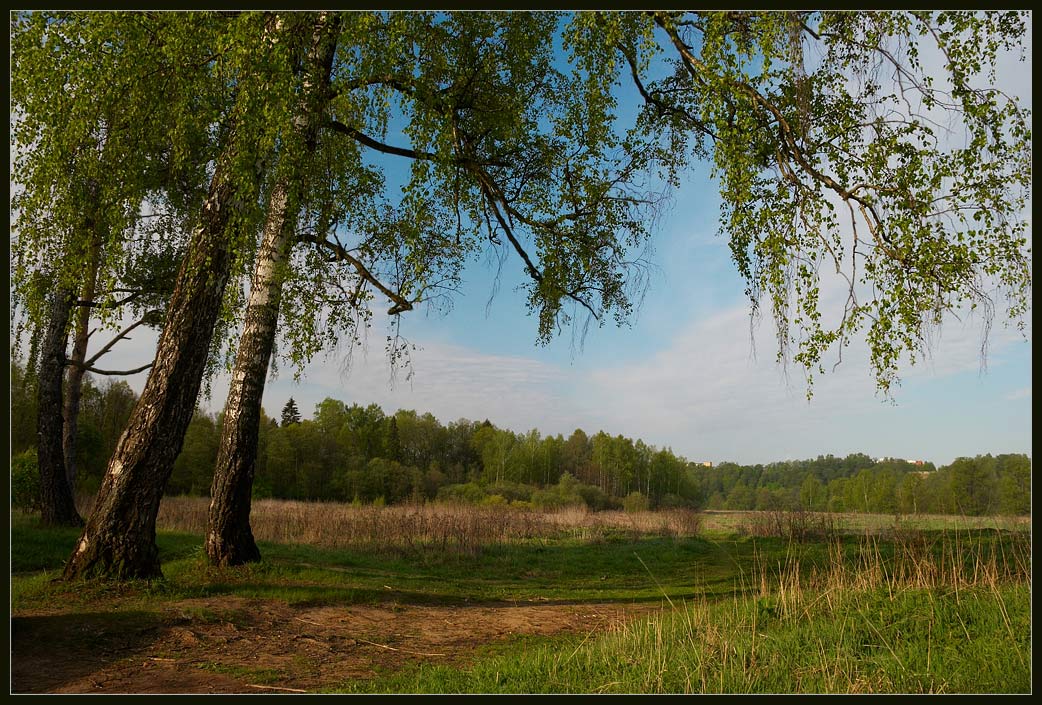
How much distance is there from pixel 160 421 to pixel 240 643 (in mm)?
2545

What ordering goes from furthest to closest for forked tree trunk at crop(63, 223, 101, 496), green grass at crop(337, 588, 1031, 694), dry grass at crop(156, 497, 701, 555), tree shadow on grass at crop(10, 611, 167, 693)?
forked tree trunk at crop(63, 223, 101, 496) → dry grass at crop(156, 497, 701, 555) → tree shadow on grass at crop(10, 611, 167, 693) → green grass at crop(337, 588, 1031, 694)

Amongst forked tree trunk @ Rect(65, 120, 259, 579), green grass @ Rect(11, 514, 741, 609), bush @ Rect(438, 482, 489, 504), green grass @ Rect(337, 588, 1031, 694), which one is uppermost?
forked tree trunk @ Rect(65, 120, 259, 579)

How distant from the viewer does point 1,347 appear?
481 cm

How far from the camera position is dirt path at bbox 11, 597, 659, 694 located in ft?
15.6

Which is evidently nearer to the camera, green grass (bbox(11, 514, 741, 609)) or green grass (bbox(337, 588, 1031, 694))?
green grass (bbox(337, 588, 1031, 694))

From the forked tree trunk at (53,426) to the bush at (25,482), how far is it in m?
3.06

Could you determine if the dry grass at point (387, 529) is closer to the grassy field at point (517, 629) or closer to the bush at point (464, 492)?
the grassy field at point (517, 629)

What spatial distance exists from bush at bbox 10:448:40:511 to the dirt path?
1064 centimetres

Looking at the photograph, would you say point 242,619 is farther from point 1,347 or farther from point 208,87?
point 208,87

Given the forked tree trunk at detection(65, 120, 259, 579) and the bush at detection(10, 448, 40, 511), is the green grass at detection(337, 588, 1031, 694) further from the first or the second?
the bush at detection(10, 448, 40, 511)

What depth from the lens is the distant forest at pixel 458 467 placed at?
20.4 m

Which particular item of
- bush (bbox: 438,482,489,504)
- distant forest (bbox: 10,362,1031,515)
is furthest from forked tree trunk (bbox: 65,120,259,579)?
bush (bbox: 438,482,489,504)

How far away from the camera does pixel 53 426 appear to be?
38.0 ft
